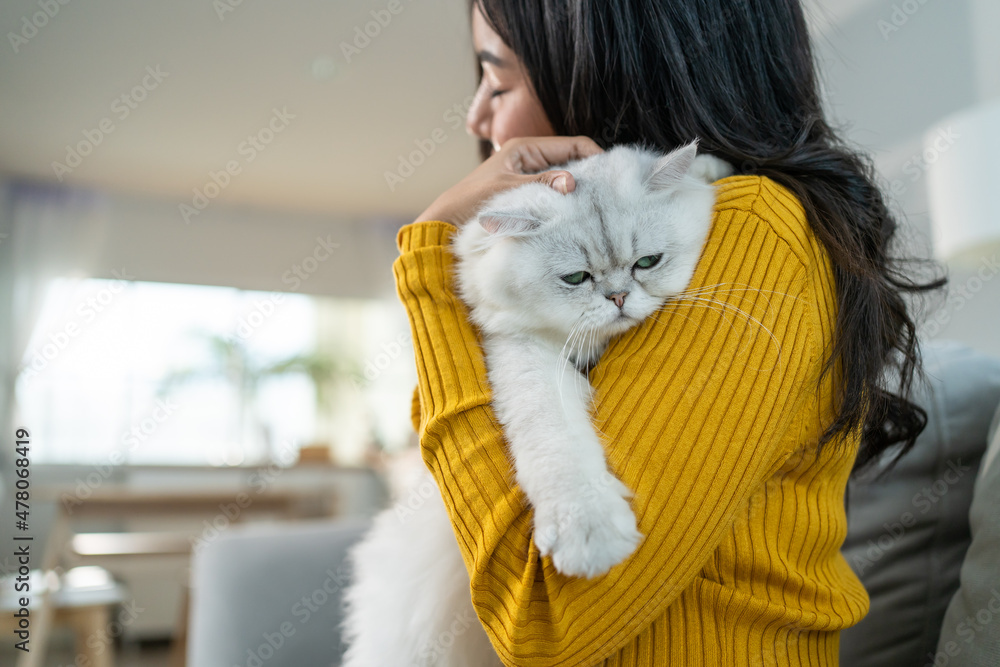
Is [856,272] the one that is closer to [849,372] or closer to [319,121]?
[849,372]

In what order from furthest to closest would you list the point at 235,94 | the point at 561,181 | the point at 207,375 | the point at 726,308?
the point at 207,375
the point at 235,94
the point at 561,181
the point at 726,308

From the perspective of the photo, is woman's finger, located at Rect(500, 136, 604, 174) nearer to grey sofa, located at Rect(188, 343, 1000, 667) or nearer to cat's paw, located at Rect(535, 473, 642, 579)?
cat's paw, located at Rect(535, 473, 642, 579)

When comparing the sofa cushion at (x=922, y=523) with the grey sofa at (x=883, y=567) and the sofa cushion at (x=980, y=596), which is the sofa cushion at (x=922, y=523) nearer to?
the grey sofa at (x=883, y=567)

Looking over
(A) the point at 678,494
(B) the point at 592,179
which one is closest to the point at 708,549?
(A) the point at 678,494

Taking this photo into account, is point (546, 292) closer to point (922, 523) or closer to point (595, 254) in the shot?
point (595, 254)

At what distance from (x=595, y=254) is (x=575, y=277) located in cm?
4

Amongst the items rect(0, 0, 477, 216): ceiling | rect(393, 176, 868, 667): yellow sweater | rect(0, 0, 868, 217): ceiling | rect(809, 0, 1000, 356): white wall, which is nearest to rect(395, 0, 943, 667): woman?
rect(393, 176, 868, 667): yellow sweater

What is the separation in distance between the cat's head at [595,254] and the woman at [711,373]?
0.03m

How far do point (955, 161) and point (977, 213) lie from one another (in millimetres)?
129

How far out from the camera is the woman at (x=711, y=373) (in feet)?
2.16

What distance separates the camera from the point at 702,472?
664 mm

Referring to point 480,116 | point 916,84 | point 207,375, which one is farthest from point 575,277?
point 207,375

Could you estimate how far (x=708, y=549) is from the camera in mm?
660

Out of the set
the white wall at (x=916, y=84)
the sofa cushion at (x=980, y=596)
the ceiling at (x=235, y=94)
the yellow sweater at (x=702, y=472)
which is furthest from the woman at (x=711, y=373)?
the ceiling at (x=235, y=94)
